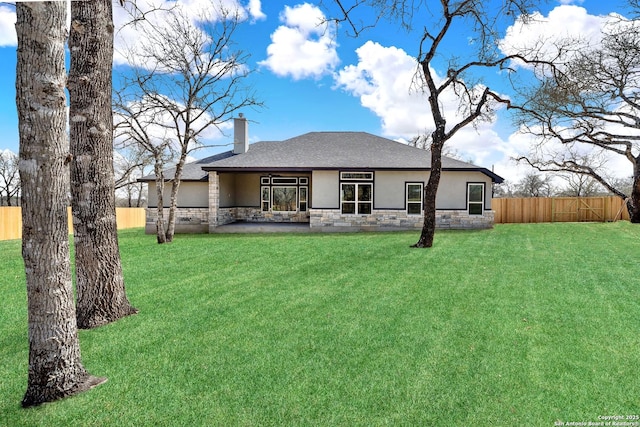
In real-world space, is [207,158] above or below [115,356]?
above

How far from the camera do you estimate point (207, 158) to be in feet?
62.1

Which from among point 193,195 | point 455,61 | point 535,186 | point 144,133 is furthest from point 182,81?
point 535,186

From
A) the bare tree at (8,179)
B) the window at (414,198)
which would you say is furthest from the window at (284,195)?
the bare tree at (8,179)

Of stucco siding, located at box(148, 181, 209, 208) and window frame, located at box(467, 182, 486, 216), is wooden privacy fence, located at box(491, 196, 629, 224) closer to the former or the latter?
window frame, located at box(467, 182, 486, 216)

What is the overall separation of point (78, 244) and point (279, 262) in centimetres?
451

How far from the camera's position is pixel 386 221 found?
15.5 m

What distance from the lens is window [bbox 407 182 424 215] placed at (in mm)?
15445

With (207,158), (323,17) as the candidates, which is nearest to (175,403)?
(323,17)

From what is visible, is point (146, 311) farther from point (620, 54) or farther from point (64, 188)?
point (620, 54)

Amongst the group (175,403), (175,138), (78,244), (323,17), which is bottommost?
(175,403)

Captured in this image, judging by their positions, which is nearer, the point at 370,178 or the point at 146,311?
the point at 146,311

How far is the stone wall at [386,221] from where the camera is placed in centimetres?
1534

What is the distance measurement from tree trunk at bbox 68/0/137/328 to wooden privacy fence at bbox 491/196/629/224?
20799 millimetres

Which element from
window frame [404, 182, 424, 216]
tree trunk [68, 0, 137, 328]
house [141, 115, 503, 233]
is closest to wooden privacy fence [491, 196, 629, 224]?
house [141, 115, 503, 233]
